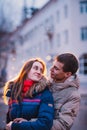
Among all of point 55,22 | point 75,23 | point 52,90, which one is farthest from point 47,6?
point 52,90

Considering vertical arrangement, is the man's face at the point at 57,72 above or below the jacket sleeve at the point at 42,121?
above

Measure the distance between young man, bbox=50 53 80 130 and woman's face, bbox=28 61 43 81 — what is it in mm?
93

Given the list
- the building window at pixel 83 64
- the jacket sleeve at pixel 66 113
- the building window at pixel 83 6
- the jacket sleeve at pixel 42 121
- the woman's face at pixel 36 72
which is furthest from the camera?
the building window at pixel 83 64

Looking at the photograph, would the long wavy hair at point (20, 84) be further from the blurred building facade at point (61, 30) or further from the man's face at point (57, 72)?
the blurred building facade at point (61, 30)

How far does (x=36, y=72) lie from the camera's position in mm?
3010

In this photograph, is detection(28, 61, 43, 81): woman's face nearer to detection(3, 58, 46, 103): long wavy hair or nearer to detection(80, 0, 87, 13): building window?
detection(3, 58, 46, 103): long wavy hair

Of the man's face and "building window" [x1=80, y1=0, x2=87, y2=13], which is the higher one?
"building window" [x1=80, y1=0, x2=87, y2=13]

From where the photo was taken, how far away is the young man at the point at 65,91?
9.48 ft

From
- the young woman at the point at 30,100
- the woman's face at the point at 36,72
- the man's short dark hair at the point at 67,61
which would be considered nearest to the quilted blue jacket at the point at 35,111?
the young woman at the point at 30,100

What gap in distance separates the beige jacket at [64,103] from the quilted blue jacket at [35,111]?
8cm

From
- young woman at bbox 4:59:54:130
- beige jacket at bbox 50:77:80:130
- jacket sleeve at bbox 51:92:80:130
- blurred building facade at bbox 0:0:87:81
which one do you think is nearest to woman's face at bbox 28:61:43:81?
young woman at bbox 4:59:54:130

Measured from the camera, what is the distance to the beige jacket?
288cm

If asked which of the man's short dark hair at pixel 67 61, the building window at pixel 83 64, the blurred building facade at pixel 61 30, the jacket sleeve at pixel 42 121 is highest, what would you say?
the blurred building facade at pixel 61 30

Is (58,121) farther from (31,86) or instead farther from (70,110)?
(31,86)
